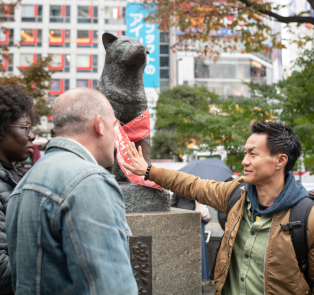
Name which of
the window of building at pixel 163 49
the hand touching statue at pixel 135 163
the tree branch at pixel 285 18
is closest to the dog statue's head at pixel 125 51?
the hand touching statue at pixel 135 163

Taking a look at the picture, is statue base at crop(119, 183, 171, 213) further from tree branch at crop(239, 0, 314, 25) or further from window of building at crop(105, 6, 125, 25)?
window of building at crop(105, 6, 125, 25)

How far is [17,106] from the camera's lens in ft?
7.64

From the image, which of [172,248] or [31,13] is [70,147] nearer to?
Answer: [172,248]

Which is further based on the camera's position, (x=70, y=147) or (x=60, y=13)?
(x=60, y=13)

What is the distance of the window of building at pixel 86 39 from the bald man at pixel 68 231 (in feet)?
126

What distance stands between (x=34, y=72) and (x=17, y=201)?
37.7 ft

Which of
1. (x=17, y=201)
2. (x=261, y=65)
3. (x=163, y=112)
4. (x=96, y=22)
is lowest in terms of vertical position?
(x=17, y=201)

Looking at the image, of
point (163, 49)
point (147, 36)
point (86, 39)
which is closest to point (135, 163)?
point (147, 36)

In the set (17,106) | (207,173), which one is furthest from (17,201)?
(207,173)

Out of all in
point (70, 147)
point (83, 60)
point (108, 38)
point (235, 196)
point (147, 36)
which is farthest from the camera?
point (83, 60)

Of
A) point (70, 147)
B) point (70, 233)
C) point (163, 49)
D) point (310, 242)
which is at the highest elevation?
point (163, 49)

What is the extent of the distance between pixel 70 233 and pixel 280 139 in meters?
1.71

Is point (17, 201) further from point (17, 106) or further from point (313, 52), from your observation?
point (313, 52)

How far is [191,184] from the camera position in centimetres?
265
